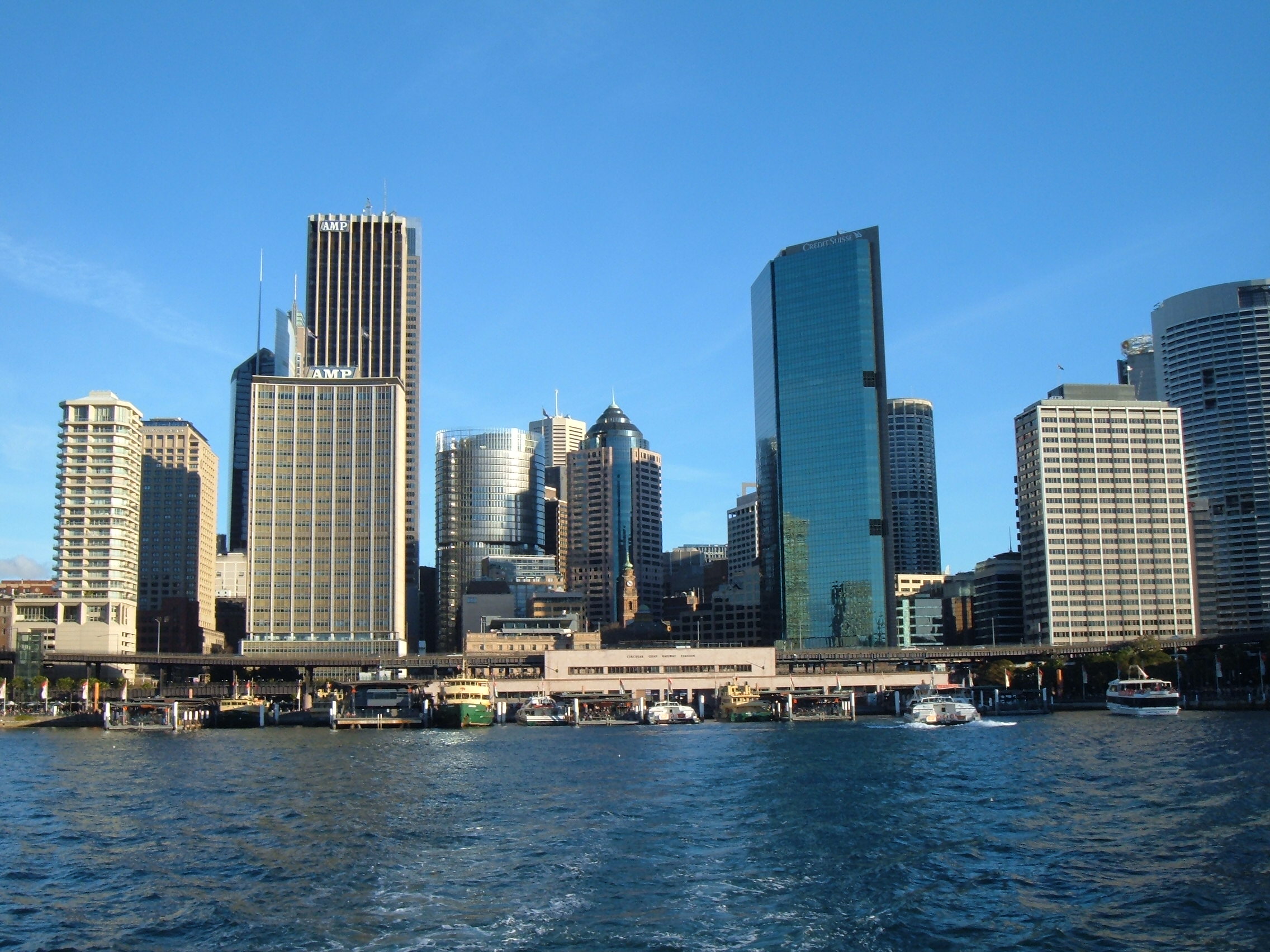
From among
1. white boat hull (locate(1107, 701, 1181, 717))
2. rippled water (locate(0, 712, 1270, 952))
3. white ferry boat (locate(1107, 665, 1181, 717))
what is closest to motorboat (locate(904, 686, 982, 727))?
white boat hull (locate(1107, 701, 1181, 717))

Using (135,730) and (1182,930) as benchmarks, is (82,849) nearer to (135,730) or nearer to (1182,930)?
(1182,930)

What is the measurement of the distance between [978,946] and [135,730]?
173793mm

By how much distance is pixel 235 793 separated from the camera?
296 feet

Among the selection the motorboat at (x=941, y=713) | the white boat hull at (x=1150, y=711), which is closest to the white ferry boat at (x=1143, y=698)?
the white boat hull at (x=1150, y=711)

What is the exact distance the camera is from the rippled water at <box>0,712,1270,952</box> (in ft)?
157

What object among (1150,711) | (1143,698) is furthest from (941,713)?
(1150,711)

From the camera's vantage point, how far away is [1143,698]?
7131 inches

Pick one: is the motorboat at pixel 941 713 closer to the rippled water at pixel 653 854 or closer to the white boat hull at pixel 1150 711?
the white boat hull at pixel 1150 711

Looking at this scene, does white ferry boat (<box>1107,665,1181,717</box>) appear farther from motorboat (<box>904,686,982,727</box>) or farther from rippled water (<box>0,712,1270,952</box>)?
rippled water (<box>0,712,1270,952</box>)

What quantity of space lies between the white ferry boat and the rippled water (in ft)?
237

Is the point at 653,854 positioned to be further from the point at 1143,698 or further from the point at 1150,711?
the point at 1150,711

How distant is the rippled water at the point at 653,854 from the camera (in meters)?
48.0

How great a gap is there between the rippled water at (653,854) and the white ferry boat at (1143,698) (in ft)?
237

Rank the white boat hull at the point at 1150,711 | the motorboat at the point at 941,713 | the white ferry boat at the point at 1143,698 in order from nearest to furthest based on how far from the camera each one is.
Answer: the motorboat at the point at 941,713 → the white ferry boat at the point at 1143,698 → the white boat hull at the point at 1150,711
